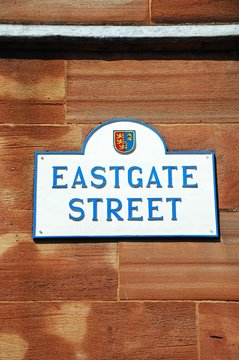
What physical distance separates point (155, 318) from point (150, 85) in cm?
78

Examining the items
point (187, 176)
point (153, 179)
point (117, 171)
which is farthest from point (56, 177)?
point (187, 176)

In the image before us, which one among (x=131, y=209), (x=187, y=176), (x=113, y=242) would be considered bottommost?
(x=113, y=242)

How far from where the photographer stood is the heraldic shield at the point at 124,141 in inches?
75.4

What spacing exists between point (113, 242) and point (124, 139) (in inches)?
13.5

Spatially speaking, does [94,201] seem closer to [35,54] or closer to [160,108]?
[160,108]

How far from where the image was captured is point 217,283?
71.7 inches

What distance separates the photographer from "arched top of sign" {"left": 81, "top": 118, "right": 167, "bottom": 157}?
1915 mm

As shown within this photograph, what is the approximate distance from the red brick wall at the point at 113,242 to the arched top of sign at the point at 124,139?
0.03 m

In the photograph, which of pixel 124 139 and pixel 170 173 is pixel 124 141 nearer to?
pixel 124 139

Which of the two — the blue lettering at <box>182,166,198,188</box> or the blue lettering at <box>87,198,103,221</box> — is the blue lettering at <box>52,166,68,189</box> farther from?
the blue lettering at <box>182,166,198,188</box>

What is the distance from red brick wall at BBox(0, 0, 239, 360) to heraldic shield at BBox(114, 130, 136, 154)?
0.07m

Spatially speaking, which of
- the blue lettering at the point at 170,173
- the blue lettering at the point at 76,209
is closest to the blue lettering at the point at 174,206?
the blue lettering at the point at 170,173

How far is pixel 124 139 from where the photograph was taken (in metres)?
1.93

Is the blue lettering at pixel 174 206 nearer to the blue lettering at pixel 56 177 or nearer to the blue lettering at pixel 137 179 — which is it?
the blue lettering at pixel 137 179
